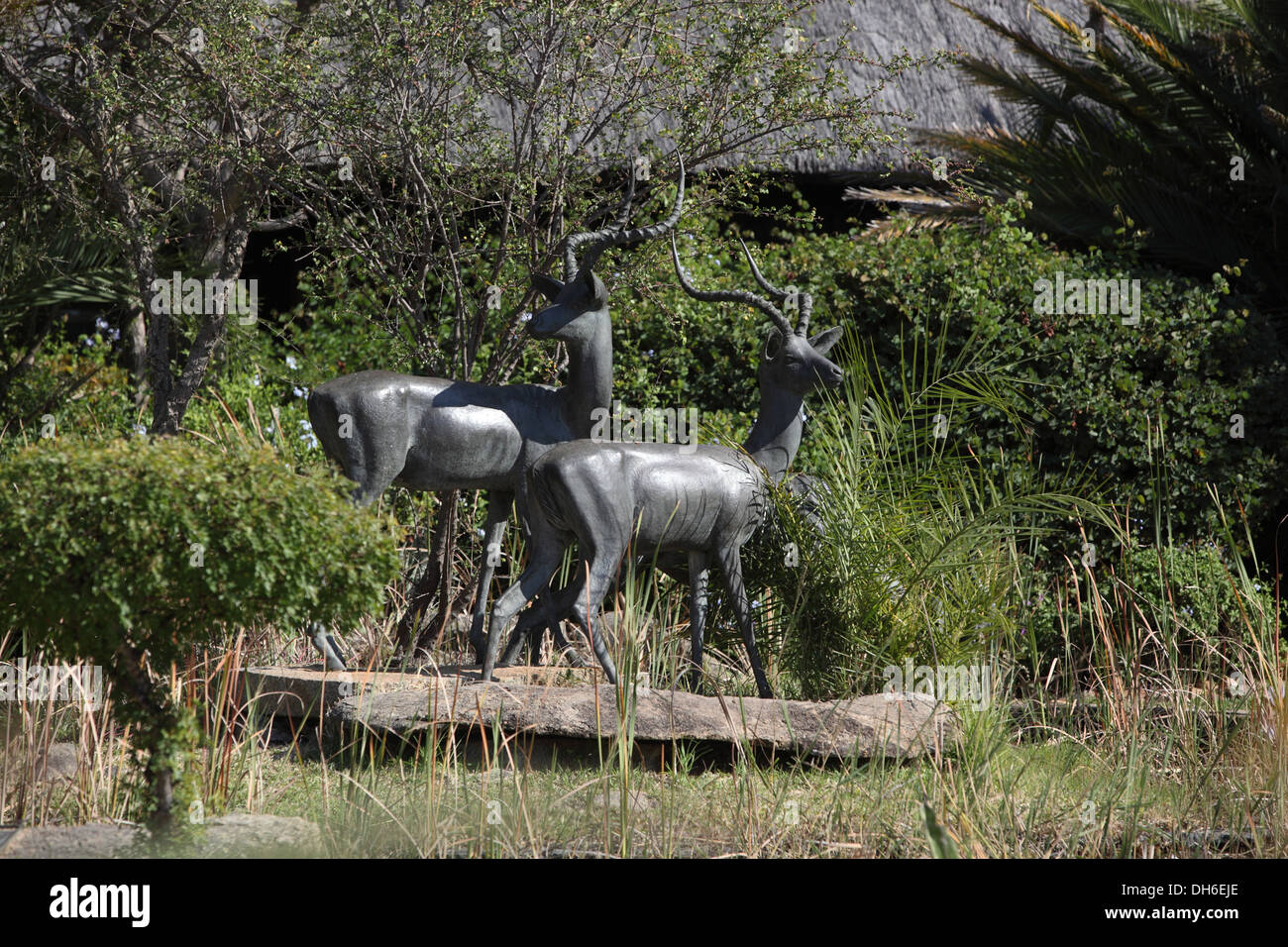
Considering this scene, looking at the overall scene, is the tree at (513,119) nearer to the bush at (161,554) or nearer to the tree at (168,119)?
the tree at (168,119)

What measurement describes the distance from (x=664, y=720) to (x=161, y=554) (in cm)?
210

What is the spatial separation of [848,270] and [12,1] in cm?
521

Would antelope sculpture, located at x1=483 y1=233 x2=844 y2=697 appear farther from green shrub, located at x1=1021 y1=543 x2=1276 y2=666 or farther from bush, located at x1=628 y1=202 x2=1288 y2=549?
bush, located at x1=628 y1=202 x2=1288 y2=549

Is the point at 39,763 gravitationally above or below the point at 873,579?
below

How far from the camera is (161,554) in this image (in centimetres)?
333

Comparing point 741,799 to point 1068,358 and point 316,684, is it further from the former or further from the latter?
point 1068,358

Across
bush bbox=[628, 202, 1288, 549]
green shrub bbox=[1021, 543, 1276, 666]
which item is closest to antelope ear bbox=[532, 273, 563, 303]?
bush bbox=[628, 202, 1288, 549]

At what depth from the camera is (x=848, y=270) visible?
332 inches

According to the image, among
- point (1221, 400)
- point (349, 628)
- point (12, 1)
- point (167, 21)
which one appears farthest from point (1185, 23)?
point (349, 628)

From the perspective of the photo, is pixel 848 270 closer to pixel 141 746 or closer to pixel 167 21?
pixel 167 21

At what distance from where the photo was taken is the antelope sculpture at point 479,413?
17.6 feet

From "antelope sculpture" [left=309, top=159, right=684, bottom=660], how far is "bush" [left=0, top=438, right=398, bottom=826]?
169 centimetres

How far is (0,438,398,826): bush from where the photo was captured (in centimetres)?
330

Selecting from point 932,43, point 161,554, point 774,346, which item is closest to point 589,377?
point 774,346
